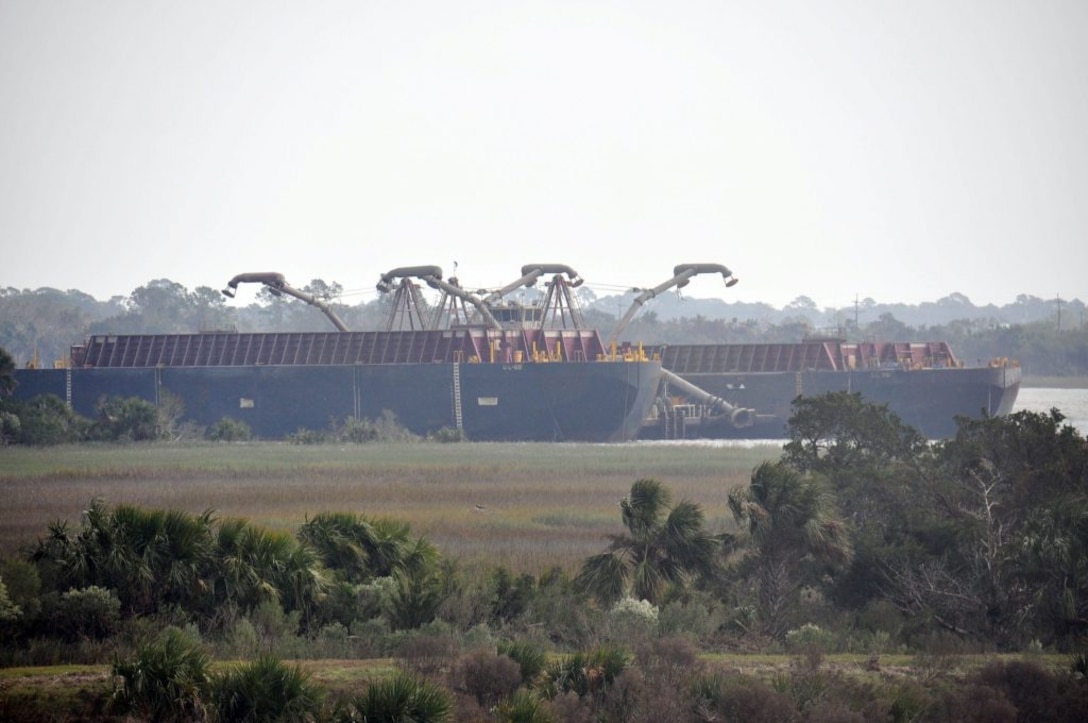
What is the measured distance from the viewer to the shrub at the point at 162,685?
18266 mm

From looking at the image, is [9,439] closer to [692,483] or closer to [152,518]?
[692,483]

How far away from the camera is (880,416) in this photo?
33.3 metres

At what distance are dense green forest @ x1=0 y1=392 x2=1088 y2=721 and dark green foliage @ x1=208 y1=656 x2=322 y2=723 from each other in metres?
0.03

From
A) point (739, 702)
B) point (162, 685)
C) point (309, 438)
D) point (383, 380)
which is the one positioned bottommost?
point (739, 702)

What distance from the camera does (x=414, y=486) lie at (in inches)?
1866

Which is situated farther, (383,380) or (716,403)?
(716,403)

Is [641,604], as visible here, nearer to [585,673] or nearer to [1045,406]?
[585,673]

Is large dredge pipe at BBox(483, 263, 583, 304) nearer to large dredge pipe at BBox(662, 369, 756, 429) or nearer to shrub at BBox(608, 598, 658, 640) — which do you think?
large dredge pipe at BBox(662, 369, 756, 429)

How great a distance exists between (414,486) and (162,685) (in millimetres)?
29098

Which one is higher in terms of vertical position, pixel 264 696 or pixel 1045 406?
pixel 1045 406

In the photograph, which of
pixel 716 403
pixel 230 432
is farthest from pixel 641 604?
pixel 716 403

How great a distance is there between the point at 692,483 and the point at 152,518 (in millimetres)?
26198

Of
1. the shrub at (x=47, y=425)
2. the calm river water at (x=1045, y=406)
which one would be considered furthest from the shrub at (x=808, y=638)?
the calm river water at (x=1045, y=406)

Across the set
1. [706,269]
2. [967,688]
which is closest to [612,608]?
[967,688]
